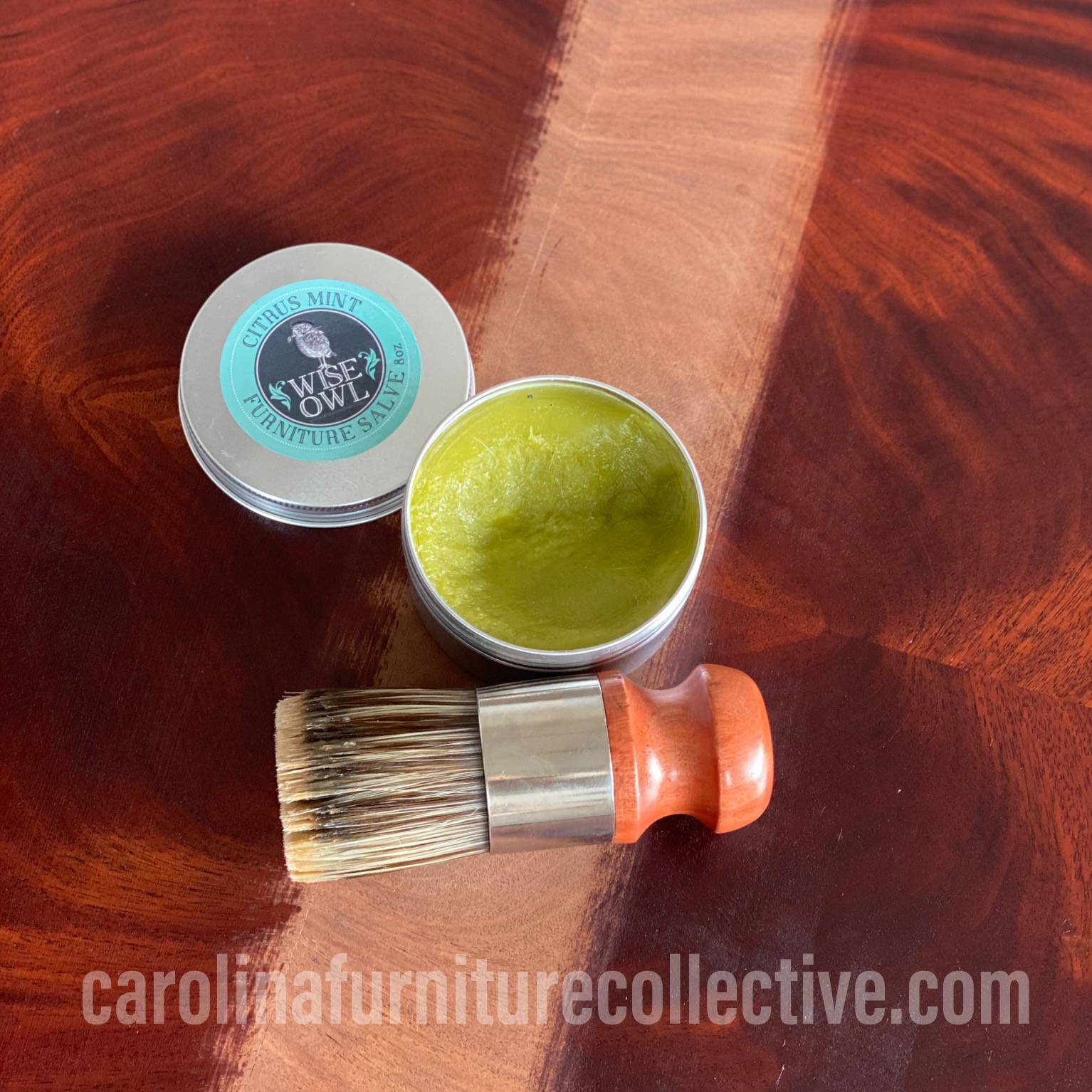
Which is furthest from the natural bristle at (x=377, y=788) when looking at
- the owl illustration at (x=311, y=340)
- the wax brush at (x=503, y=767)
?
the owl illustration at (x=311, y=340)

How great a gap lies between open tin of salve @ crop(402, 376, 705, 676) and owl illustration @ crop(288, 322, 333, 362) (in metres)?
0.16

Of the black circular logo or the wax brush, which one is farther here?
the black circular logo

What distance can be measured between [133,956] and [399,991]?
7.8 inches

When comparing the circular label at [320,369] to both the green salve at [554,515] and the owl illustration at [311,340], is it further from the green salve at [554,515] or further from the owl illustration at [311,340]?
the green salve at [554,515]

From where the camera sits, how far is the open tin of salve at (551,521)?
0.71 meters

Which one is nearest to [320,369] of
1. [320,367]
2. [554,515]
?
[320,367]

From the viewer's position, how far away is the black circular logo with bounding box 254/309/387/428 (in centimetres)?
81

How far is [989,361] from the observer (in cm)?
85

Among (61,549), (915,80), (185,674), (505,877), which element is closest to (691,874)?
(505,877)

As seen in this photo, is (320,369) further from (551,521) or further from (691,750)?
(691,750)

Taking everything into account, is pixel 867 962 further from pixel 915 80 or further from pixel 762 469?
pixel 915 80

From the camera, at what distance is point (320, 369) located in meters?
0.82

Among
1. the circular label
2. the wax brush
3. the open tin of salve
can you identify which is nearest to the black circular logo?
the circular label

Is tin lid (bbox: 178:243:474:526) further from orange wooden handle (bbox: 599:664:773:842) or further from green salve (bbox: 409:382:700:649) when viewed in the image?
orange wooden handle (bbox: 599:664:773:842)
